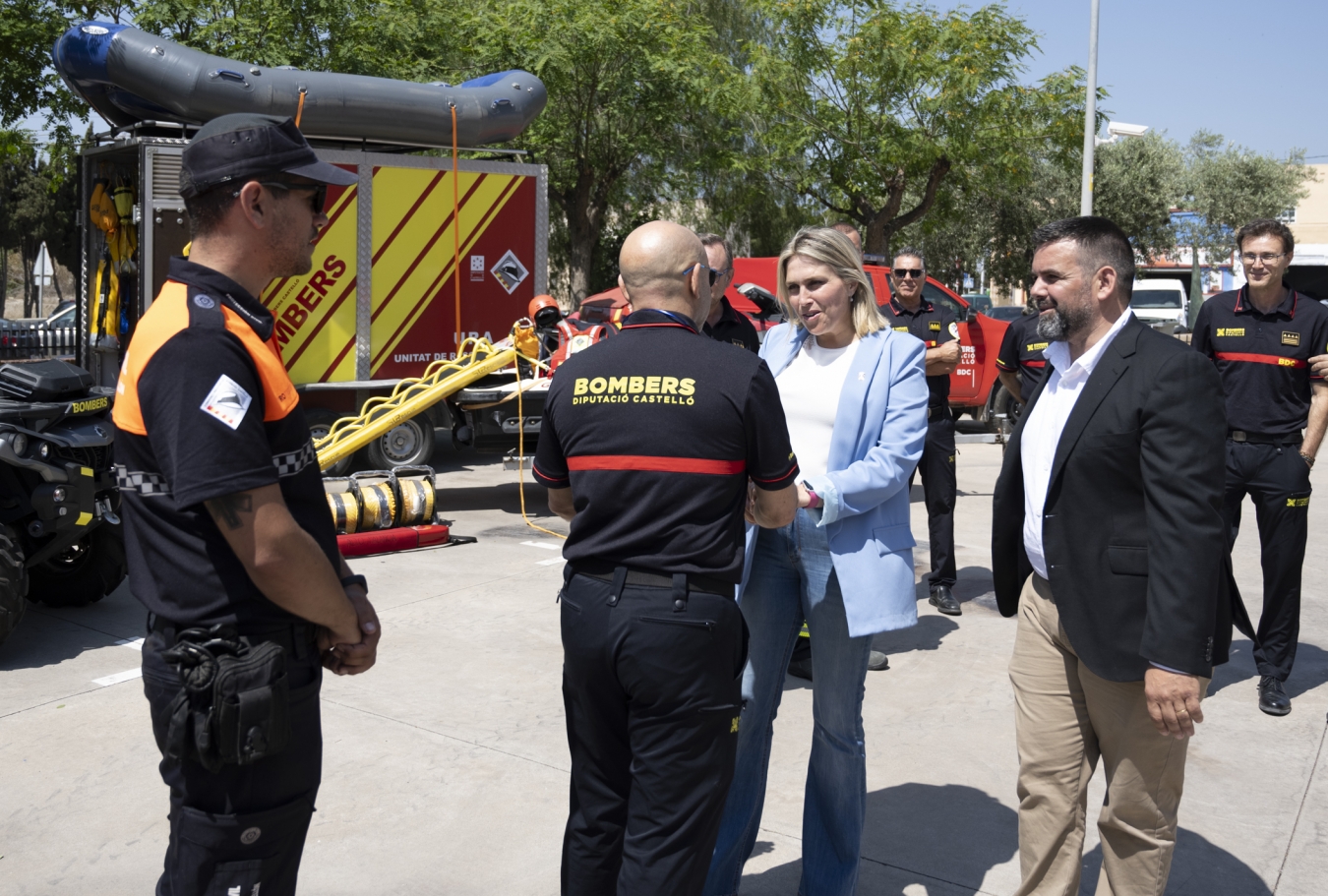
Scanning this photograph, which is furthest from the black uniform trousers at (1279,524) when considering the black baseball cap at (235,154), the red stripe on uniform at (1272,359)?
the black baseball cap at (235,154)

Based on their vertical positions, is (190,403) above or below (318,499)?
above

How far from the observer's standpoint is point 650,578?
2396mm

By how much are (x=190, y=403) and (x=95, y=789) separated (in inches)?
102

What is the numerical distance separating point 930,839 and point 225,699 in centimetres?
247

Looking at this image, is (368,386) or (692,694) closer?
(692,694)

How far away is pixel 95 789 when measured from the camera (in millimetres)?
3895

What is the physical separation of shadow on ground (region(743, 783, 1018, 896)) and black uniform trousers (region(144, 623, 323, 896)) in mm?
1651

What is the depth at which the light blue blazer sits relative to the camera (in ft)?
9.85

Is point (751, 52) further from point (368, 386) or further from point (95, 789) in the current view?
point (95, 789)

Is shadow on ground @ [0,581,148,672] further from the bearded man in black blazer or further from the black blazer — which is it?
the black blazer

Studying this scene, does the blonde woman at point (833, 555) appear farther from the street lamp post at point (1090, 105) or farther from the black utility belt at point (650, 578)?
the street lamp post at point (1090, 105)

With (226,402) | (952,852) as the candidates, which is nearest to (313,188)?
(226,402)

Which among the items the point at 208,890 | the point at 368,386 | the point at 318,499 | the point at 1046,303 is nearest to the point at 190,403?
the point at 318,499

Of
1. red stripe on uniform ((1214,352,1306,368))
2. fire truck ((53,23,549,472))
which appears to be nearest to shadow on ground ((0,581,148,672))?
fire truck ((53,23,549,472))
